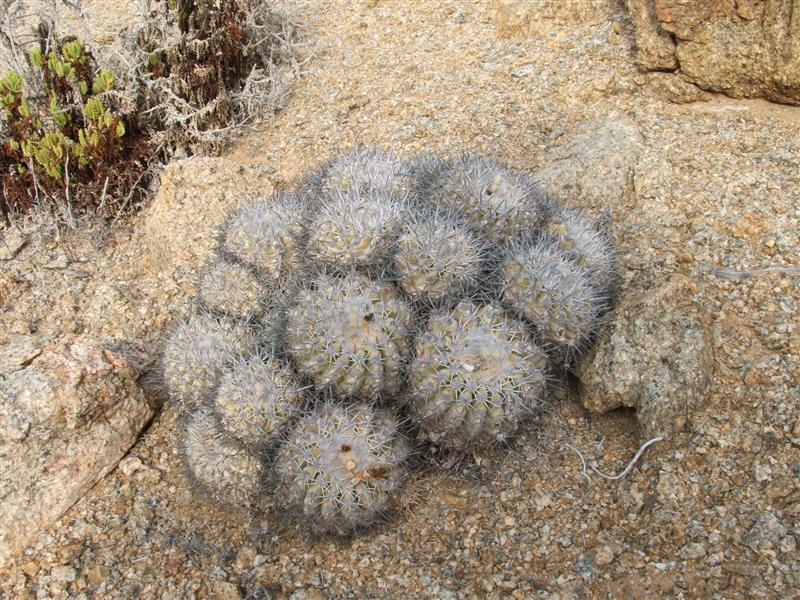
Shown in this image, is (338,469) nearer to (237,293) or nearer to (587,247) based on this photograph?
(237,293)

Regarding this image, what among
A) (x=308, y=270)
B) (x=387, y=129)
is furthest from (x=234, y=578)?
(x=387, y=129)

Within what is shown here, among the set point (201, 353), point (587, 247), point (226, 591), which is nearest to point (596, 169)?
point (587, 247)

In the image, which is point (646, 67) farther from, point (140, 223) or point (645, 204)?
point (140, 223)

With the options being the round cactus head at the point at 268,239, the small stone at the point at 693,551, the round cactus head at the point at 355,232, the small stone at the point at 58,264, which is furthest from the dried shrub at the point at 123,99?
the small stone at the point at 693,551

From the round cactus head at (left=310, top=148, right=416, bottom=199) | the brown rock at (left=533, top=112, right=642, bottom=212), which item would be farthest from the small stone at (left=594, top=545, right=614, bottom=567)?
the brown rock at (left=533, top=112, right=642, bottom=212)

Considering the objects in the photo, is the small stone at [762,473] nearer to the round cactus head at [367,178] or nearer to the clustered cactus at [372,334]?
the clustered cactus at [372,334]

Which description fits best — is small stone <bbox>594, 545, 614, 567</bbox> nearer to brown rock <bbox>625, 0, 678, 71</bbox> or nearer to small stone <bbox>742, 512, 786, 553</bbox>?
small stone <bbox>742, 512, 786, 553</bbox>
